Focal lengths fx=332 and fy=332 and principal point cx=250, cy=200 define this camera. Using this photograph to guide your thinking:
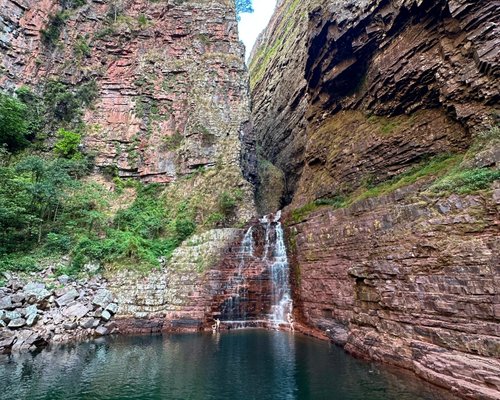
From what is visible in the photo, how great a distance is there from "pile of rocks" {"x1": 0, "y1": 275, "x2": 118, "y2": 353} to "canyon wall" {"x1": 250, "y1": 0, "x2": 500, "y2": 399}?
40.5 feet

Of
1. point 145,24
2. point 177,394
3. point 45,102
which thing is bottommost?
point 177,394

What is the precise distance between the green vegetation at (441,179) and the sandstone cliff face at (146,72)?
12473mm

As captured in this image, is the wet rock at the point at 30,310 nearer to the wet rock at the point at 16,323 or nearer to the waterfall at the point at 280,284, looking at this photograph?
the wet rock at the point at 16,323

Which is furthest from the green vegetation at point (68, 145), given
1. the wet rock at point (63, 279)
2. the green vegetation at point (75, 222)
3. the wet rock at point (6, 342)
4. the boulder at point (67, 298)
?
the wet rock at point (6, 342)

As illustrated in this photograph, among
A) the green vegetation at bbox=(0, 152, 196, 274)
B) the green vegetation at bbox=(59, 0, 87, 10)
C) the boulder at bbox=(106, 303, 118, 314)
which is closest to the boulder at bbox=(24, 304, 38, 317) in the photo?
the green vegetation at bbox=(0, 152, 196, 274)

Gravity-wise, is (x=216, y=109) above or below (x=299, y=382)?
above

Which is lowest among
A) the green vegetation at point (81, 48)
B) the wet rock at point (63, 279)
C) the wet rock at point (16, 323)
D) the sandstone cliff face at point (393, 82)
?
the wet rock at point (16, 323)

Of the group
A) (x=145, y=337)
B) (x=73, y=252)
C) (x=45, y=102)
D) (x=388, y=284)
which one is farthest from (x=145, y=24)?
(x=388, y=284)

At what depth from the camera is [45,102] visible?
3269 centimetres

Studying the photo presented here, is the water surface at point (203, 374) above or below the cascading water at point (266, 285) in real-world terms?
below

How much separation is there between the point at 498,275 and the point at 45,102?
3767cm

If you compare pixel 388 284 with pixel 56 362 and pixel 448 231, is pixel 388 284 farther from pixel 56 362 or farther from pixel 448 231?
pixel 56 362

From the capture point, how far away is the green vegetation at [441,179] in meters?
12.1

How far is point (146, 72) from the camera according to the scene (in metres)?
35.8
